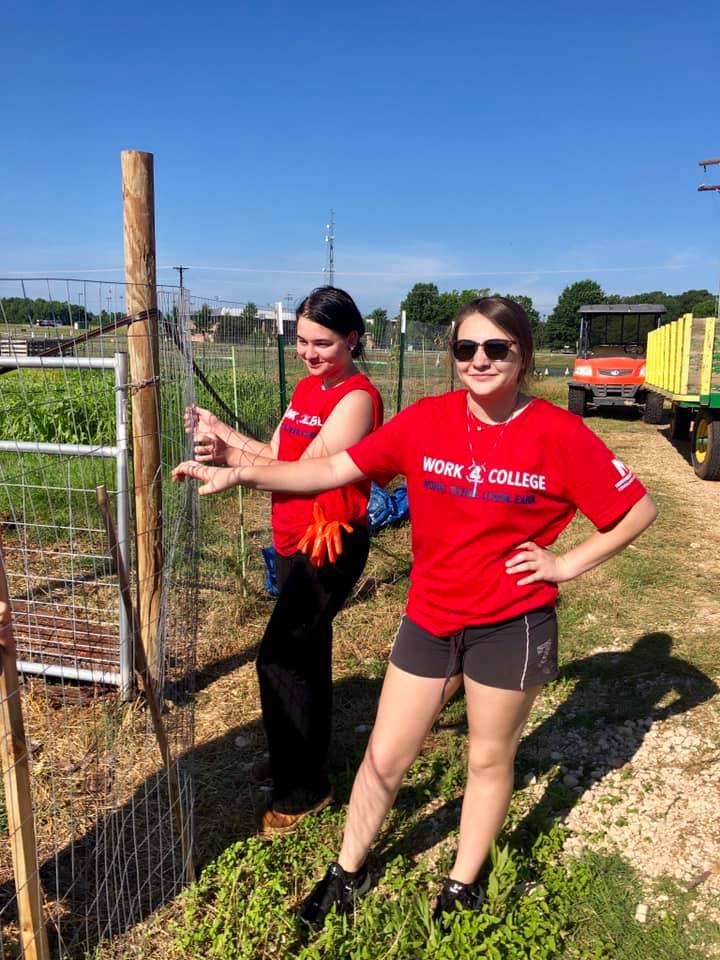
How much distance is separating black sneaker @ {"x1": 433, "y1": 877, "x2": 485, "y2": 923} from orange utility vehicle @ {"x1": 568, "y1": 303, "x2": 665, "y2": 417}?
12774 millimetres

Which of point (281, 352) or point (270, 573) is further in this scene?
point (281, 352)

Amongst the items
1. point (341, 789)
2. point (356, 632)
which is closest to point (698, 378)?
point (356, 632)

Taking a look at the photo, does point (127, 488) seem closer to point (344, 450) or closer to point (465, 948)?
point (344, 450)

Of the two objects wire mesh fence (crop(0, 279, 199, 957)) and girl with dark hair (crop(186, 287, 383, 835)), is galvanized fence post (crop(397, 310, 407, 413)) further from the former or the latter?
girl with dark hair (crop(186, 287, 383, 835))

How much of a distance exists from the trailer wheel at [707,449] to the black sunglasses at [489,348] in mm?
7564

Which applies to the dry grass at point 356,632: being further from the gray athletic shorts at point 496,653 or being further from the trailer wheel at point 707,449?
the trailer wheel at point 707,449

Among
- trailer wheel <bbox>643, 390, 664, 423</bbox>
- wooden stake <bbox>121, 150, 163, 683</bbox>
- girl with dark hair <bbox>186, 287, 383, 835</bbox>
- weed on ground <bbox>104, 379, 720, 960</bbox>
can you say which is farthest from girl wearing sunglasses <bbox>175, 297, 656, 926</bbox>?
trailer wheel <bbox>643, 390, 664, 423</bbox>

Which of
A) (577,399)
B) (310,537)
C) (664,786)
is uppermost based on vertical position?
(310,537)

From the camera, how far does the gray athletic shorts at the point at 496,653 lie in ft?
6.57

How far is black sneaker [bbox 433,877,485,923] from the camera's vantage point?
2229 mm

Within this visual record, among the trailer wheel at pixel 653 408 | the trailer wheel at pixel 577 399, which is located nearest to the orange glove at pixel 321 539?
the trailer wheel at pixel 653 408

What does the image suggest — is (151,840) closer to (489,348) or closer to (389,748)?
(389,748)

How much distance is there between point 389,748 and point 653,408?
12943 mm

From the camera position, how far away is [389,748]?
2.17 metres
